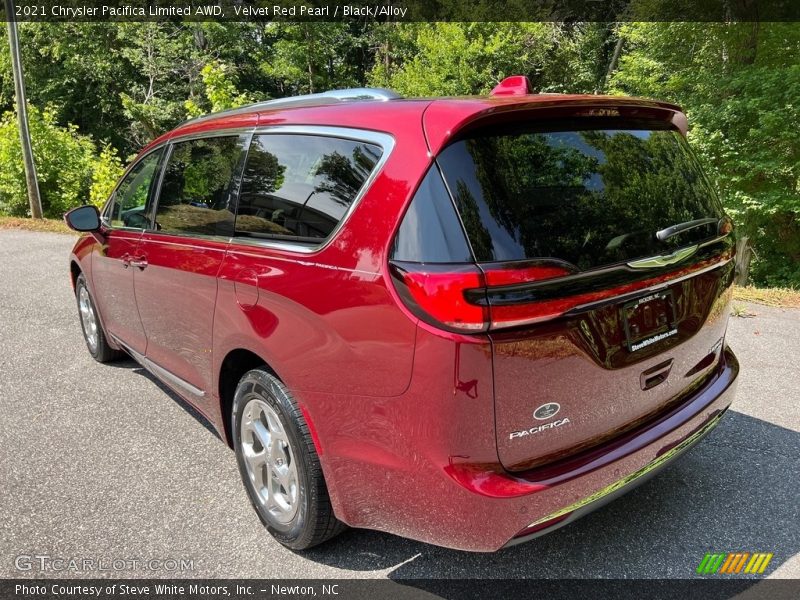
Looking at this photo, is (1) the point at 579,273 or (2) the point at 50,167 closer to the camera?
(1) the point at 579,273

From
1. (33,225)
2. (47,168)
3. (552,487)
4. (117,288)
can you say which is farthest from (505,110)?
(47,168)

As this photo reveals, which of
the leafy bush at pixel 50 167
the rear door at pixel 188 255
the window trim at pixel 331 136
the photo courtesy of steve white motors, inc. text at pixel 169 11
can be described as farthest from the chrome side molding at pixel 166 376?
the photo courtesy of steve white motors, inc. text at pixel 169 11

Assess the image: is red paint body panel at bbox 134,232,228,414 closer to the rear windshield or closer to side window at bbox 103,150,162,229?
side window at bbox 103,150,162,229

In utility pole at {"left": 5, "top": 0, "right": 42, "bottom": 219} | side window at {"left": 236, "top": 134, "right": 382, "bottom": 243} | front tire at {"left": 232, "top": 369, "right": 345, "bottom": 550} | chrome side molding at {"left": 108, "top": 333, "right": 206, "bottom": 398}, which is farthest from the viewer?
utility pole at {"left": 5, "top": 0, "right": 42, "bottom": 219}

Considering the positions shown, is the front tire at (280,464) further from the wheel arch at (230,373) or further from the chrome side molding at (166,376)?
the chrome side molding at (166,376)

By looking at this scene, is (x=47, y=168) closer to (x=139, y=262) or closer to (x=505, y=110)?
(x=139, y=262)

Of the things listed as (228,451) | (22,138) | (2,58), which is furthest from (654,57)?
(2,58)

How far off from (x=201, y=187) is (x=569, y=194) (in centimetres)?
192

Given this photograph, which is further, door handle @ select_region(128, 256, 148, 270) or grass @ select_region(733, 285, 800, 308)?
grass @ select_region(733, 285, 800, 308)

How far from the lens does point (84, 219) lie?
3.91m

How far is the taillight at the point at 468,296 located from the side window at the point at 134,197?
7.64ft

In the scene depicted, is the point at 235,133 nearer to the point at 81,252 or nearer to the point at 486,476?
the point at 486,476

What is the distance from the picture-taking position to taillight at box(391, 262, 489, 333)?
1.76 metres

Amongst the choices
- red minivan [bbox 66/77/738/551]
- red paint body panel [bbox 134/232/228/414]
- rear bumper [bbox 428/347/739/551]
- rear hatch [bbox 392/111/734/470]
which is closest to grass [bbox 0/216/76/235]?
red paint body panel [bbox 134/232/228/414]
